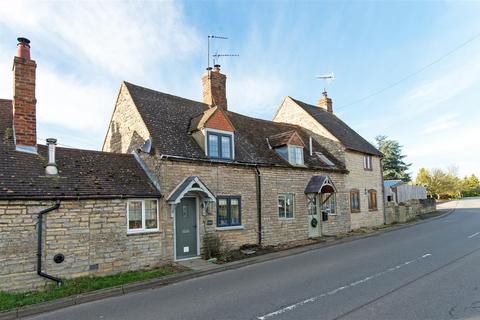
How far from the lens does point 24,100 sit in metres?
11.9

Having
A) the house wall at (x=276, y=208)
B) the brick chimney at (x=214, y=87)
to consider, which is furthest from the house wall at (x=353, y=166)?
the brick chimney at (x=214, y=87)

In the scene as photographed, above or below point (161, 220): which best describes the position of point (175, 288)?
below

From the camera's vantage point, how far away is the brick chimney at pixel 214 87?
20.3 metres

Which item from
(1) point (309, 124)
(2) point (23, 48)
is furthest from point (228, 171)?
(1) point (309, 124)

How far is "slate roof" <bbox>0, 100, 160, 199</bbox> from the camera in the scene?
1052 centimetres

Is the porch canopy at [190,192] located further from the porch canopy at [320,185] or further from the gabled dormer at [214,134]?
the porch canopy at [320,185]

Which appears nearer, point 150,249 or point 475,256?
point 475,256

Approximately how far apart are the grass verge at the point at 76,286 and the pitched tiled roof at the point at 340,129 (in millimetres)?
16091

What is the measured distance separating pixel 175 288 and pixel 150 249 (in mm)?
3089

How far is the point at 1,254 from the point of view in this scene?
960 cm

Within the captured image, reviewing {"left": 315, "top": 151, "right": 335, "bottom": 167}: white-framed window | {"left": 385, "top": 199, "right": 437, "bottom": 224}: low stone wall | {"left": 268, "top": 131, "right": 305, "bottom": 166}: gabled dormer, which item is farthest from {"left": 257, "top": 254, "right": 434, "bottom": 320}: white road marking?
{"left": 385, "top": 199, "right": 437, "bottom": 224}: low stone wall

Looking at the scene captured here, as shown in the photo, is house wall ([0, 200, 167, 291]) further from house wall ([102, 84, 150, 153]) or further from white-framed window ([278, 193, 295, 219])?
white-framed window ([278, 193, 295, 219])

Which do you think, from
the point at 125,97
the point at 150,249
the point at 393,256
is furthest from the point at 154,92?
the point at 393,256

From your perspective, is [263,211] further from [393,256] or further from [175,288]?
[175,288]
